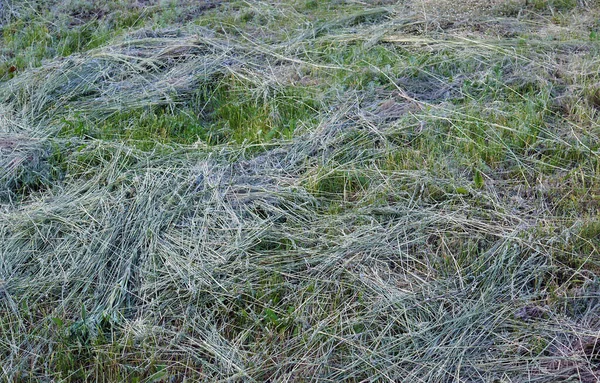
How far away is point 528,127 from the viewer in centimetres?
411

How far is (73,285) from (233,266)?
710mm

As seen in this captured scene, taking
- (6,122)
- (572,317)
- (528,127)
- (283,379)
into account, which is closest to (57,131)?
(6,122)

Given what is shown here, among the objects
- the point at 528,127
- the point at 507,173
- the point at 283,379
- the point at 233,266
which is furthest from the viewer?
the point at 528,127

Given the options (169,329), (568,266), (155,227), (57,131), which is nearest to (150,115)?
(57,131)

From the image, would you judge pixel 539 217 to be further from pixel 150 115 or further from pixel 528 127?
pixel 150 115

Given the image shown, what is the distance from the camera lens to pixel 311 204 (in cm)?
374

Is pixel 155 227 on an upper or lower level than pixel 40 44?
upper

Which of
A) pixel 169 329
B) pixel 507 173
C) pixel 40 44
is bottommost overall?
pixel 40 44

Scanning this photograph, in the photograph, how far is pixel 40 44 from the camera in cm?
580

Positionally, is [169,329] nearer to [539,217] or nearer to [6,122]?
[539,217]

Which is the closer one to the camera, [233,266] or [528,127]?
[233,266]

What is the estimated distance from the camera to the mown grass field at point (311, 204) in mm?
3016

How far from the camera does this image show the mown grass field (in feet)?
9.89

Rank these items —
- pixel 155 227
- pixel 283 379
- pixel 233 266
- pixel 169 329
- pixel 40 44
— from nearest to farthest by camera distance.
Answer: pixel 283 379
pixel 169 329
pixel 233 266
pixel 155 227
pixel 40 44
